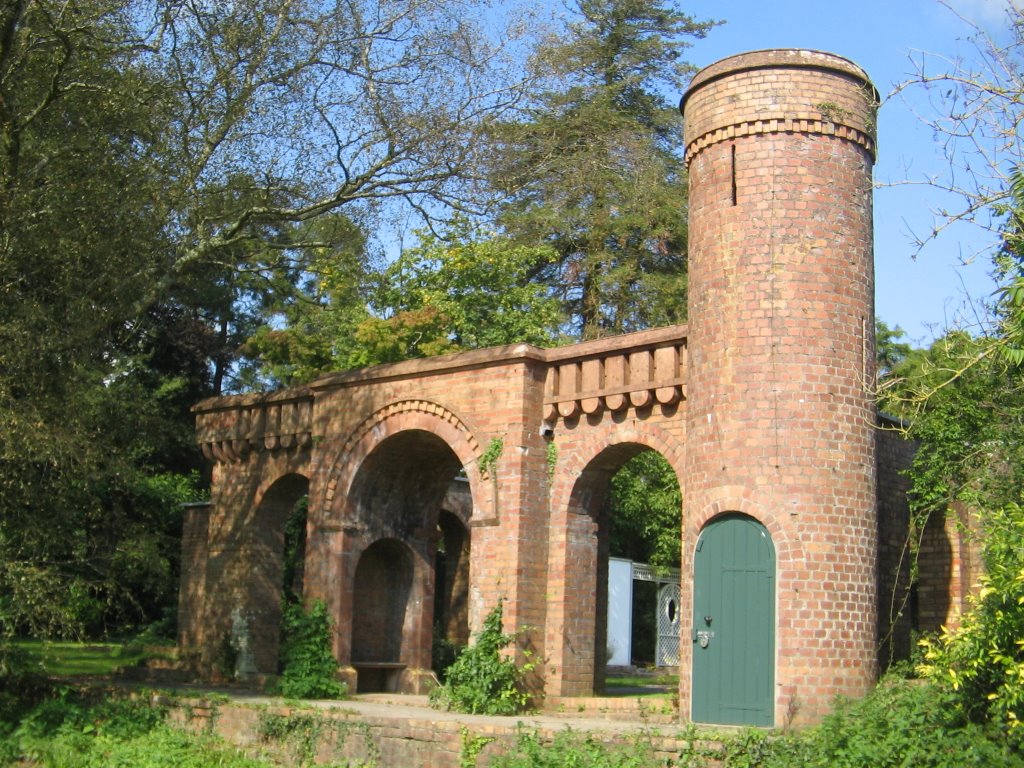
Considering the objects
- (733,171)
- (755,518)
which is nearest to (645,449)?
(755,518)

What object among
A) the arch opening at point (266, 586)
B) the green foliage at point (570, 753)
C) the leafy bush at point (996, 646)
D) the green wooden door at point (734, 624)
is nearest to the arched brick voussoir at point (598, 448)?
the green wooden door at point (734, 624)

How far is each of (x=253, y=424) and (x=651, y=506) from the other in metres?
11.3

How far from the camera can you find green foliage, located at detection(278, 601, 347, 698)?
15.8 meters

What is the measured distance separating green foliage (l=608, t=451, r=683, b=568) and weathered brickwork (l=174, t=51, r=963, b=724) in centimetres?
984

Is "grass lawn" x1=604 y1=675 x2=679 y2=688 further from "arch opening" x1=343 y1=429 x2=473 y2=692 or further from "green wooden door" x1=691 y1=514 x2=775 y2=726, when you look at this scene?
"green wooden door" x1=691 y1=514 x2=775 y2=726

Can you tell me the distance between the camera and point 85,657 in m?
22.0

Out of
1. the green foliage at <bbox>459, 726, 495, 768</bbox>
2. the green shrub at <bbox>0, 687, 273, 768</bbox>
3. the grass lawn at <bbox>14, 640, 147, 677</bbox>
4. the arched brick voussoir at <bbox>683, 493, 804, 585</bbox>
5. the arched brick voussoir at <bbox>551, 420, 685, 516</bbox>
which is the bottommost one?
the green shrub at <bbox>0, 687, 273, 768</bbox>

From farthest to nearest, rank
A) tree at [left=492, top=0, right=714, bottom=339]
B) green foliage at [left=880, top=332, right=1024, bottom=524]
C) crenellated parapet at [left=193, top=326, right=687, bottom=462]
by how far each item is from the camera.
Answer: tree at [left=492, top=0, right=714, bottom=339]
crenellated parapet at [left=193, top=326, right=687, bottom=462]
green foliage at [left=880, top=332, right=1024, bottom=524]

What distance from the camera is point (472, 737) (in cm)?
1186

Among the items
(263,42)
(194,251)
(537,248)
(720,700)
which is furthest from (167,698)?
(537,248)

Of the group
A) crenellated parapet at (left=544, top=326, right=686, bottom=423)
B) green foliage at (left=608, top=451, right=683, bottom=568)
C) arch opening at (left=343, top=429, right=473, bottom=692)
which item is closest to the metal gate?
green foliage at (left=608, top=451, right=683, bottom=568)

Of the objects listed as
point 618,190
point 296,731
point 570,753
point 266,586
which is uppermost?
point 618,190

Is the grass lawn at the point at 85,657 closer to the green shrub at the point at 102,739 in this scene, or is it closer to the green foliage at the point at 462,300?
the green shrub at the point at 102,739

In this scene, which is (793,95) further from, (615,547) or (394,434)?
(615,547)
